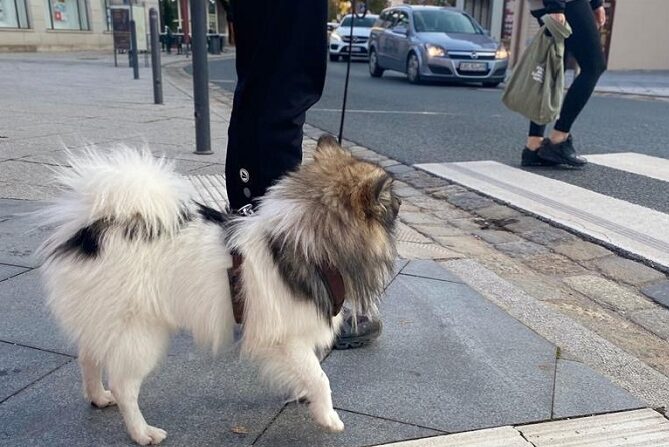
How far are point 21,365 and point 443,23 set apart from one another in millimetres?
15416

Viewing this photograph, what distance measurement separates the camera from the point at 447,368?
8.72ft

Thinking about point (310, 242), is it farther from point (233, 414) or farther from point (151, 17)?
point (151, 17)

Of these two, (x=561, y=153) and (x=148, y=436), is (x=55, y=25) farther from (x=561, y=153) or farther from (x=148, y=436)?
(x=148, y=436)

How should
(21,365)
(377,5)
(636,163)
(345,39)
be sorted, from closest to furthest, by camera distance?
1. (21,365)
2. (636,163)
3. (345,39)
4. (377,5)

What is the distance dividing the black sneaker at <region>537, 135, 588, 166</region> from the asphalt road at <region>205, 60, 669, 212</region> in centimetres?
11

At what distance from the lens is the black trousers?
8.57ft

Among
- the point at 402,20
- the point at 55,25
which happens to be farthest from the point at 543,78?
the point at 55,25

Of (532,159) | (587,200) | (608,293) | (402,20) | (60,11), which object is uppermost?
(60,11)

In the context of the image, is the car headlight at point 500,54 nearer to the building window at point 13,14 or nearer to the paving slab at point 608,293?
the paving slab at point 608,293

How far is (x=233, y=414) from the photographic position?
2.32m

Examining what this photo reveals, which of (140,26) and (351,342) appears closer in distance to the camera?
(351,342)

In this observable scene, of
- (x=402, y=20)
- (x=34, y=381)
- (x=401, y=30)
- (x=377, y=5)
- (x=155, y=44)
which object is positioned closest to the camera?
(x=34, y=381)

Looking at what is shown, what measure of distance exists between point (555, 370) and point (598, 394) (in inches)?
8.6

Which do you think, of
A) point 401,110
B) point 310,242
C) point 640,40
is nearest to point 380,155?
point 401,110
